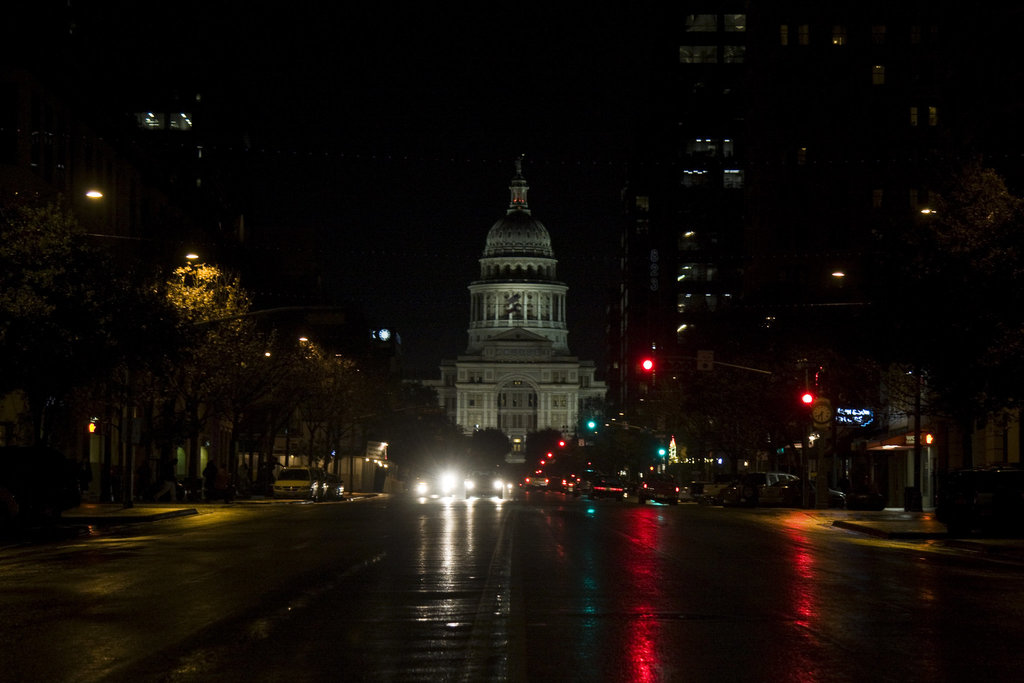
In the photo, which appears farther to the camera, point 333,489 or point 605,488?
point 605,488

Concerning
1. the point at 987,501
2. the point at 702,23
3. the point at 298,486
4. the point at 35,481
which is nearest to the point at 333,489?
the point at 298,486

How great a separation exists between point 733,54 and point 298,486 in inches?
3418

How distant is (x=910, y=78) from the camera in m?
97.9

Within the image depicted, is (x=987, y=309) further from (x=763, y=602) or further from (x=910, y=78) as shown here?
(x=910, y=78)

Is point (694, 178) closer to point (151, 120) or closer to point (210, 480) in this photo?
point (151, 120)

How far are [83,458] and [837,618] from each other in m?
49.1

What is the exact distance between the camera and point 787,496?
63000mm

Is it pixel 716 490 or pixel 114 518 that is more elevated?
pixel 716 490

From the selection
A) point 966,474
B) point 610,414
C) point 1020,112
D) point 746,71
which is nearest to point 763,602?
point 966,474

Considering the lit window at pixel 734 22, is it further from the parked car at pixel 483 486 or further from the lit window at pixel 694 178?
the parked car at pixel 483 486

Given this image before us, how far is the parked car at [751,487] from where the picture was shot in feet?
208

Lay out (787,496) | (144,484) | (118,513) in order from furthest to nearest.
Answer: (787,496) → (144,484) → (118,513)

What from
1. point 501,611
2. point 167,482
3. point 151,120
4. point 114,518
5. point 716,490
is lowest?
point 501,611

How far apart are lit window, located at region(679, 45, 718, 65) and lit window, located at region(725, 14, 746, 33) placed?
232 centimetres
